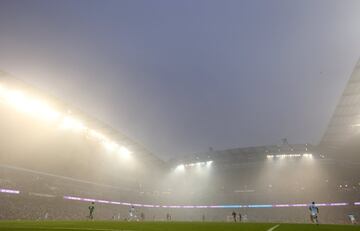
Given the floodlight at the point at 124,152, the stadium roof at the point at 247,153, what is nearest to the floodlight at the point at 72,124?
the floodlight at the point at 124,152

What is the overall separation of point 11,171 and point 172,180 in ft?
156

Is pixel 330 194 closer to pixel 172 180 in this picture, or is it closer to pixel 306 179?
pixel 306 179

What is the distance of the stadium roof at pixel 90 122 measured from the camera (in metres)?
38.8

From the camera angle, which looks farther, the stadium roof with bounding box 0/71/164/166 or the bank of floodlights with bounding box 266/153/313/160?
the bank of floodlights with bounding box 266/153/313/160

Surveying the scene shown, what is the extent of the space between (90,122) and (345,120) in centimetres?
4393

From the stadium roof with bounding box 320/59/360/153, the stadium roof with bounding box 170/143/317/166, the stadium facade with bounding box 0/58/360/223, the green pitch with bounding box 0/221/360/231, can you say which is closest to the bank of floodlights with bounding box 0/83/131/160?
the stadium facade with bounding box 0/58/360/223

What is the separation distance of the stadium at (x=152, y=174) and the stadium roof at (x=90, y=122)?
0.58ft

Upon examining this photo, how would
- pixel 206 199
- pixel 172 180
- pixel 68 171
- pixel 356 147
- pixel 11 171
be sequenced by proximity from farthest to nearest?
pixel 172 180
pixel 206 199
pixel 356 147
pixel 68 171
pixel 11 171

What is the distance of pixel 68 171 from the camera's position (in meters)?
54.7

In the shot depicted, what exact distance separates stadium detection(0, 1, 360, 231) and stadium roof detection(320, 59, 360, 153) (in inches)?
5.8

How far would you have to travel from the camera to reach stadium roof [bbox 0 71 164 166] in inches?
1529

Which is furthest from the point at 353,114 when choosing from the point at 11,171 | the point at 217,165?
the point at 11,171

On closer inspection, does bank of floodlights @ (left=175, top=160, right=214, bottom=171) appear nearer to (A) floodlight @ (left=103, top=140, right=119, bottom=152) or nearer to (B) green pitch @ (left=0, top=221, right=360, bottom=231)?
(A) floodlight @ (left=103, top=140, right=119, bottom=152)

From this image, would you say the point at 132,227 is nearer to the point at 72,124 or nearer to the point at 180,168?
the point at 72,124
